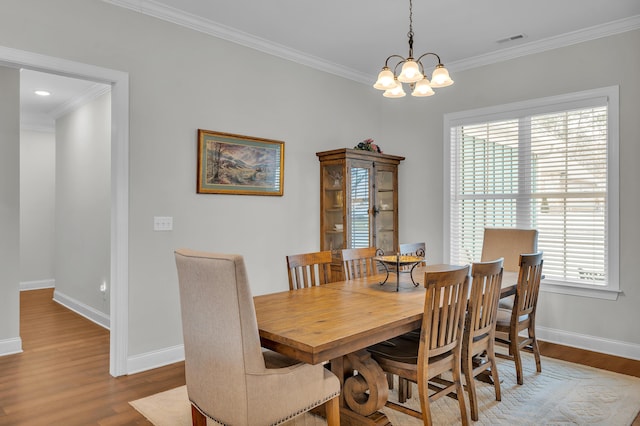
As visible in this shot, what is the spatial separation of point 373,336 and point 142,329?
7.04 ft

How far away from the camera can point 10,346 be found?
3.75 meters

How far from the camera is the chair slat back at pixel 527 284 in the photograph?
2.87 metres

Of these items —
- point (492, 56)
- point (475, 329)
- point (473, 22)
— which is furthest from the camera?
point (492, 56)

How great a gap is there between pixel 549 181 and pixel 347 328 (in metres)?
3.11

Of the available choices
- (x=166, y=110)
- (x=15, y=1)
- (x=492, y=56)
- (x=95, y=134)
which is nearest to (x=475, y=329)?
(x=166, y=110)

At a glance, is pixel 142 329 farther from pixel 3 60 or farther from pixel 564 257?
pixel 564 257

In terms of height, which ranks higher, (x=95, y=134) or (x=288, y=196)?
(x=95, y=134)

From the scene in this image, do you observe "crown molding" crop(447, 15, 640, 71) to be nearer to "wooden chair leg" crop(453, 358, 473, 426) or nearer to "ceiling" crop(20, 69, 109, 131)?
"wooden chair leg" crop(453, 358, 473, 426)

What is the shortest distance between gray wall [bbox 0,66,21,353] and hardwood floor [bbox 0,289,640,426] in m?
0.27

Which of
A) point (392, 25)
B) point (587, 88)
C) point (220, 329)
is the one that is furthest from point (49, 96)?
point (587, 88)

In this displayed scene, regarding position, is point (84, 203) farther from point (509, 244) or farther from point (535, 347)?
point (535, 347)

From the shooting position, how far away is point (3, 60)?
2717 mm

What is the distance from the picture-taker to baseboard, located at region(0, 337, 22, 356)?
372 cm

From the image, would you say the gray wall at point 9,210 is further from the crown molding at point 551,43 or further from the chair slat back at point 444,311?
the crown molding at point 551,43
